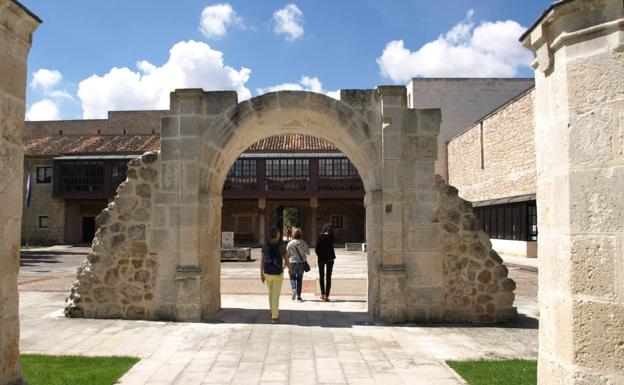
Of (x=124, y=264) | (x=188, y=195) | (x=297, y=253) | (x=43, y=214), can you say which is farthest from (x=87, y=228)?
(x=188, y=195)

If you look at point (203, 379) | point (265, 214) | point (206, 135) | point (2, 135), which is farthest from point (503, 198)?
point (2, 135)

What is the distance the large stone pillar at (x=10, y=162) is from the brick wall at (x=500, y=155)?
19821 mm

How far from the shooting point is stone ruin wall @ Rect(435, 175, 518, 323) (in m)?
7.08

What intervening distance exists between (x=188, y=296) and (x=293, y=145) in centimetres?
2460

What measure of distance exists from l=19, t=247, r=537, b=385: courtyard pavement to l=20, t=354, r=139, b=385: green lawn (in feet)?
0.61

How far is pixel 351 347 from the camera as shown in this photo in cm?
574

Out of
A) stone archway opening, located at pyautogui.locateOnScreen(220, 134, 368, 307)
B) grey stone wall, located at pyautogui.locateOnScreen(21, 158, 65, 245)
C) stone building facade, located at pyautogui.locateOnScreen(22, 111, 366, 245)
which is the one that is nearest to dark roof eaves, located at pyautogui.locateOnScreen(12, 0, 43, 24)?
stone archway opening, located at pyautogui.locateOnScreen(220, 134, 368, 307)

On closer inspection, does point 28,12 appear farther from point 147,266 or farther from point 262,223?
point 262,223

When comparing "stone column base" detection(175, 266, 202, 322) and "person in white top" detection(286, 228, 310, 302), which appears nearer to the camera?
"stone column base" detection(175, 266, 202, 322)

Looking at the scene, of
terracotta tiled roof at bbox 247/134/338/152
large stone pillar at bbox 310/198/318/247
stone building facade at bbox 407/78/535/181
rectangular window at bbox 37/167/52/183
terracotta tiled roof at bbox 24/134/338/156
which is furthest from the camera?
rectangular window at bbox 37/167/52/183

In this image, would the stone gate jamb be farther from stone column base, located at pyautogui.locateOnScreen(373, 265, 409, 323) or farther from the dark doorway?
the dark doorway

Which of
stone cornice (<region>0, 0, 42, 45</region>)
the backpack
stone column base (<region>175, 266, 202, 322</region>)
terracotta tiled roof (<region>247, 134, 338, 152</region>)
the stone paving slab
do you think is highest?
terracotta tiled roof (<region>247, 134, 338, 152</region>)

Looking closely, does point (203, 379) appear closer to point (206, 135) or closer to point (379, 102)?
point (206, 135)

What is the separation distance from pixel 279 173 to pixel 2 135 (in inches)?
1085
